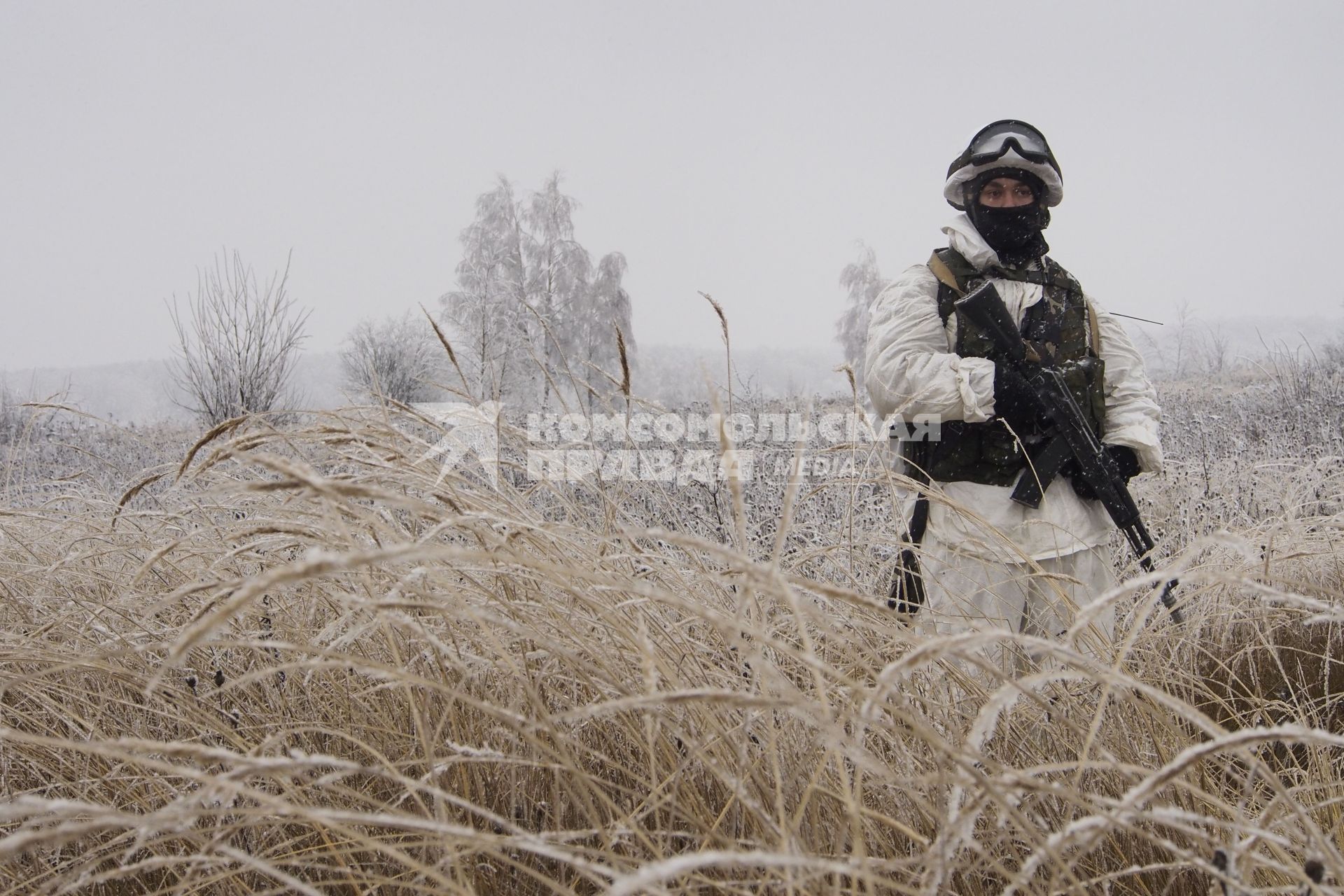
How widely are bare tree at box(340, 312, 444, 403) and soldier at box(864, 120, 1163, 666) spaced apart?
14.3 metres

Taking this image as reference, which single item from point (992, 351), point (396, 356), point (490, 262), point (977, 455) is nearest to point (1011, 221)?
point (992, 351)

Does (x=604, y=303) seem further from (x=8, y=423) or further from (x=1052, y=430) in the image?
(x=1052, y=430)

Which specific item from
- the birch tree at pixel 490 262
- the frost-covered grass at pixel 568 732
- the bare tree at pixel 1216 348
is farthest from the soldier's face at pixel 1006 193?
the birch tree at pixel 490 262

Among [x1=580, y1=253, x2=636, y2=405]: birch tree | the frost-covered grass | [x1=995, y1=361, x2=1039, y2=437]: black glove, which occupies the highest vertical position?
[x1=580, y1=253, x2=636, y2=405]: birch tree

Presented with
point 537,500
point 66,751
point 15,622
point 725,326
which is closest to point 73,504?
point 15,622

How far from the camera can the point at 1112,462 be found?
2227mm

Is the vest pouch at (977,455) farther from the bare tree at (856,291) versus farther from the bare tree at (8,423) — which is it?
the bare tree at (856,291)

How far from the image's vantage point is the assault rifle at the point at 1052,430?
2.15 m

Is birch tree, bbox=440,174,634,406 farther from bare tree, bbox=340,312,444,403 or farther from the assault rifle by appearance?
the assault rifle

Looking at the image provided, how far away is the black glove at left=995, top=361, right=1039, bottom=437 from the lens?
216cm

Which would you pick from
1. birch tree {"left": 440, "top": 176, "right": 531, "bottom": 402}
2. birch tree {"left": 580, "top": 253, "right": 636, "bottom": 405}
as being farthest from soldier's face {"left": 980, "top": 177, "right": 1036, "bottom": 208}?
birch tree {"left": 580, "top": 253, "right": 636, "bottom": 405}

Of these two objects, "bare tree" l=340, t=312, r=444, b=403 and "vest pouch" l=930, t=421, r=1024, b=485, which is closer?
"vest pouch" l=930, t=421, r=1024, b=485

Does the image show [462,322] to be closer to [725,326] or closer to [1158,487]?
[1158,487]

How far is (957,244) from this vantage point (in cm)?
231
